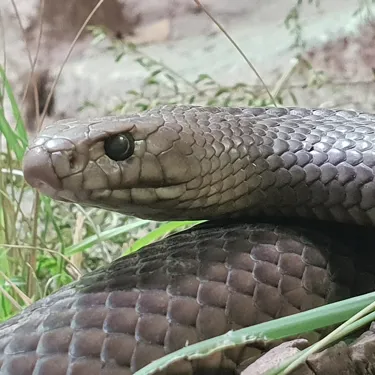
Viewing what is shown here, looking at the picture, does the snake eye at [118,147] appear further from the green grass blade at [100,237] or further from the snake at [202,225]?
the green grass blade at [100,237]

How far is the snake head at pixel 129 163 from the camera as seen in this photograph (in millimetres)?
1228

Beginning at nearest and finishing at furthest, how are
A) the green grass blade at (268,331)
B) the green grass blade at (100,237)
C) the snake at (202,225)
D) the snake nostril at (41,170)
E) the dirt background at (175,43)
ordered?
1. the green grass blade at (268,331)
2. the snake at (202,225)
3. the snake nostril at (41,170)
4. the green grass blade at (100,237)
5. the dirt background at (175,43)

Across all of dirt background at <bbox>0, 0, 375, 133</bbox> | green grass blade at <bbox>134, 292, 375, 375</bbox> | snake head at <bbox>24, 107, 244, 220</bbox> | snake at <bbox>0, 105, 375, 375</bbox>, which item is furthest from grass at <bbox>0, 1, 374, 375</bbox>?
dirt background at <bbox>0, 0, 375, 133</bbox>

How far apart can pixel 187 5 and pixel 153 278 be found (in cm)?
475

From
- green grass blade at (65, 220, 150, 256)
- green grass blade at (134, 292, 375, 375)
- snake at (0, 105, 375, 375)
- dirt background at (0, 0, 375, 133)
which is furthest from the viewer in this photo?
dirt background at (0, 0, 375, 133)

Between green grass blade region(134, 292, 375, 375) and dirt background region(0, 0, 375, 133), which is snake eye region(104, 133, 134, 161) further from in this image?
dirt background region(0, 0, 375, 133)

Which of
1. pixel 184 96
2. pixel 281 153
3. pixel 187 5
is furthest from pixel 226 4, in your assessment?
pixel 281 153

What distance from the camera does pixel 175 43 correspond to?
552 cm

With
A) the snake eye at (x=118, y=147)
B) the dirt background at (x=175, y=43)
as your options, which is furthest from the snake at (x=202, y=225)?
the dirt background at (x=175, y=43)

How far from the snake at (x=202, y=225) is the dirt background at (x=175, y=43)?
2.51 meters

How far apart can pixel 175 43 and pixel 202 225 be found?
4283 mm

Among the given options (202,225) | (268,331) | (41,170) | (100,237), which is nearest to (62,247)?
(100,237)

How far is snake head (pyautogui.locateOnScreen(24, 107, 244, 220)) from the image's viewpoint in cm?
123

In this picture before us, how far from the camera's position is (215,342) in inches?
31.0
